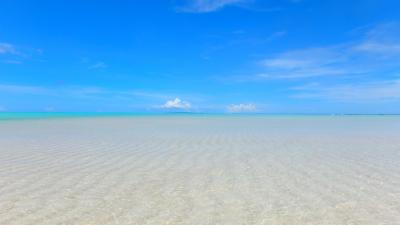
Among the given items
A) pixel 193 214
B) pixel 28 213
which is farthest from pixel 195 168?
pixel 28 213

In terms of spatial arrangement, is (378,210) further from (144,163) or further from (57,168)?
(57,168)

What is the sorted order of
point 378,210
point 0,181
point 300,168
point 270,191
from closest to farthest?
1. point 378,210
2. point 270,191
3. point 0,181
4. point 300,168

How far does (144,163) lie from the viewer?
8055mm

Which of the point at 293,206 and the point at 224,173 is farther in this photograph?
the point at 224,173

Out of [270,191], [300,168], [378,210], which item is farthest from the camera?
[300,168]

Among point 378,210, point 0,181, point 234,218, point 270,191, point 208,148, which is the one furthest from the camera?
point 208,148

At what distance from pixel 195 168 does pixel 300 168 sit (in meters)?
A: 2.48

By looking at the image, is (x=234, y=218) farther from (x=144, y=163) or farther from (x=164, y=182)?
(x=144, y=163)

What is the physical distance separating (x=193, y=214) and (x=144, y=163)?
404 centimetres

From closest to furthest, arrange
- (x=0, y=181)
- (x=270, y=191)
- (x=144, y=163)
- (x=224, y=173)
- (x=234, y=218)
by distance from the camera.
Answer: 1. (x=234, y=218)
2. (x=270, y=191)
3. (x=0, y=181)
4. (x=224, y=173)
5. (x=144, y=163)

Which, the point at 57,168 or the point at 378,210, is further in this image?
the point at 57,168

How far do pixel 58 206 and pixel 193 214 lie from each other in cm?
197

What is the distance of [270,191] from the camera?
17.8 ft

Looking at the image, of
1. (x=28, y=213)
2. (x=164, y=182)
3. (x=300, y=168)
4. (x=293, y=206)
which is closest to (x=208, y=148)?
(x=300, y=168)
